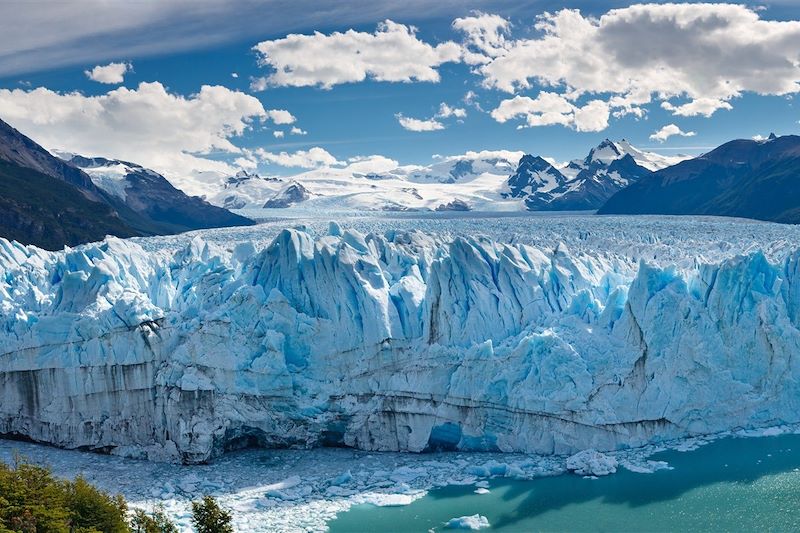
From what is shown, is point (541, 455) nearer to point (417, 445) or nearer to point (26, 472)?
point (417, 445)

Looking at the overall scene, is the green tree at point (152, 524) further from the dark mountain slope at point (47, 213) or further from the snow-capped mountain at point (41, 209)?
the snow-capped mountain at point (41, 209)

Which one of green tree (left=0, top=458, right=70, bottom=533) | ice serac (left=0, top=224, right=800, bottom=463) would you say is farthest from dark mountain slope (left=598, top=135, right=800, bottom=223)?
green tree (left=0, top=458, right=70, bottom=533)

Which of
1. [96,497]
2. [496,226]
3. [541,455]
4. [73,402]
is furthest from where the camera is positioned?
[496,226]

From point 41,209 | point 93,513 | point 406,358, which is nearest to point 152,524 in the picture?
point 93,513

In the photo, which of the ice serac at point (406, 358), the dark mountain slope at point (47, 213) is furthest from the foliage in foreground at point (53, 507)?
the dark mountain slope at point (47, 213)

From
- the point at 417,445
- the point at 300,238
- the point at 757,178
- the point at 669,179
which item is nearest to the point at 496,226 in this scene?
the point at 300,238

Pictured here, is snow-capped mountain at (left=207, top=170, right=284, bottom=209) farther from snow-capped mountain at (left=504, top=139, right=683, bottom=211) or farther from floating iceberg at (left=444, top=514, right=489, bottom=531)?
floating iceberg at (left=444, top=514, right=489, bottom=531)
